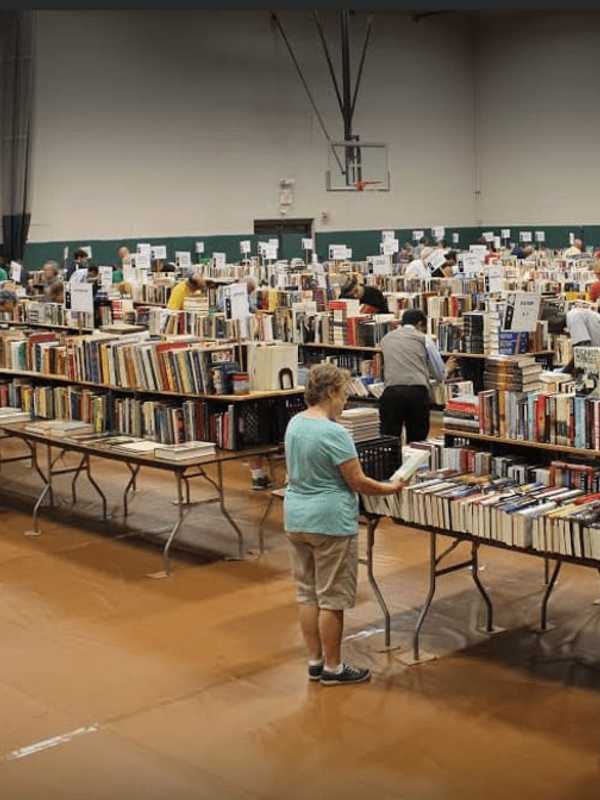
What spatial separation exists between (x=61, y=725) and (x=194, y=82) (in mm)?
20807

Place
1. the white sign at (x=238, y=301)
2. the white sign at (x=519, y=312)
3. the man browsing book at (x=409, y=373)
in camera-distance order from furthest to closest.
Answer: the white sign at (x=238, y=301)
the man browsing book at (x=409, y=373)
the white sign at (x=519, y=312)

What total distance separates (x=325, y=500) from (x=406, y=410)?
3.59 m

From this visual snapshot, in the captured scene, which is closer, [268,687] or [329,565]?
[329,565]

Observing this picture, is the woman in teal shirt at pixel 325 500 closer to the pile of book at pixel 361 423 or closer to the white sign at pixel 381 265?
the pile of book at pixel 361 423

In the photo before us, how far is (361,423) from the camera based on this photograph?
6859 mm

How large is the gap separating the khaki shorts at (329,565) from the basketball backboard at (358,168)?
831 inches

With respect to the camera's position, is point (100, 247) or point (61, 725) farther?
point (100, 247)

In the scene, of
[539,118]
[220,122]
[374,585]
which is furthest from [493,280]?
[539,118]

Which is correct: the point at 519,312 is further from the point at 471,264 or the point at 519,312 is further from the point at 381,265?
the point at 381,265

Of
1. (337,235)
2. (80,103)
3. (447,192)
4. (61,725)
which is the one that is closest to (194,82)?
(80,103)

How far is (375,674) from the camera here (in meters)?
5.87

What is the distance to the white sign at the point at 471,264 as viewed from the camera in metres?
16.2

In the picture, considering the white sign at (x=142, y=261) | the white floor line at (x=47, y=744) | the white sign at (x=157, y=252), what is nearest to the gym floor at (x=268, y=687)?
the white floor line at (x=47, y=744)

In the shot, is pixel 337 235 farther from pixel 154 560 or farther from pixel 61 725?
pixel 61 725
